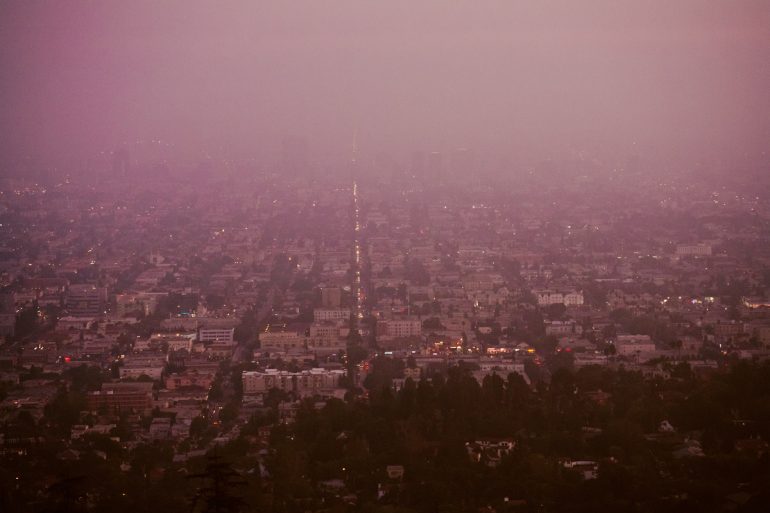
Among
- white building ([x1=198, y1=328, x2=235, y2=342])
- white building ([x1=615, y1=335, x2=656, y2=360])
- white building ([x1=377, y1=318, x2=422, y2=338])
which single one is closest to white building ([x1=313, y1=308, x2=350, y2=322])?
white building ([x1=377, y1=318, x2=422, y2=338])

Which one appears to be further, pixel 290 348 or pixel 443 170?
pixel 443 170

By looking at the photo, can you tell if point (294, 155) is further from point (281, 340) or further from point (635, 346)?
point (635, 346)

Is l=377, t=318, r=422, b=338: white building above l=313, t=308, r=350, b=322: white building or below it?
below

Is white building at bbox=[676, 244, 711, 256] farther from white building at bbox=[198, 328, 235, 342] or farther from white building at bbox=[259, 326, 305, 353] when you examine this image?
white building at bbox=[198, 328, 235, 342]

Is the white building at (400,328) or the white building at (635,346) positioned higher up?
the white building at (400,328)

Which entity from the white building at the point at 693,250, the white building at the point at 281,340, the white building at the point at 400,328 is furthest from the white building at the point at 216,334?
the white building at the point at 693,250

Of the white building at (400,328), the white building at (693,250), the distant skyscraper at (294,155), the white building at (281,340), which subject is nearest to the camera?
the white building at (281,340)

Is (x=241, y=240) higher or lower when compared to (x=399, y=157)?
lower

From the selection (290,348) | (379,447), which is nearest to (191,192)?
(290,348)

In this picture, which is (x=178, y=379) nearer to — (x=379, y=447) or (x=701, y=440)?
(x=379, y=447)

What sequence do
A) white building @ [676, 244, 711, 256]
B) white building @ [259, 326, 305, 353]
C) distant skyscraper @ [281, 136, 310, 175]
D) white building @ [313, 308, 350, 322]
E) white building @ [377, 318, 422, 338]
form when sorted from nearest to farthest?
white building @ [259, 326, 305, 353]
white building @ [377, 318, 422, 338]
white building @ [313, 308, 350, 322]
white building @ [676, 244, 711, 256]
distant skyscraper @ [281, 136, 310, 175]

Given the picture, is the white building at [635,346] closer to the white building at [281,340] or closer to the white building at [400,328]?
the white building at [400,328]
